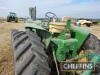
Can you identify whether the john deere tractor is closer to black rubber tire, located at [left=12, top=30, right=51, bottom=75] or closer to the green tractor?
black rubber tire, located at [left=12, top=30, right=51, bottom=75]

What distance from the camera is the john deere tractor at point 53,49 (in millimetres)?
3066

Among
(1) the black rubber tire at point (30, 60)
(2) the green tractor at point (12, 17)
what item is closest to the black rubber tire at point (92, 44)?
(1) the black rubber tire at point (30, 60)

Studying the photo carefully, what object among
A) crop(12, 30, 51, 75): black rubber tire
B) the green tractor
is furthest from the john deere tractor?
the green tractor

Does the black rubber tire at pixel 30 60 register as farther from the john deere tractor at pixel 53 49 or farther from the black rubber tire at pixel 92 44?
the black rubber tire at pixel 92 44

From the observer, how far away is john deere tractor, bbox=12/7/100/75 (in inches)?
121

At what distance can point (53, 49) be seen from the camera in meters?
4.37

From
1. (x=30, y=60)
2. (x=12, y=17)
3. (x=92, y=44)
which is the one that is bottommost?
(x=12, y=17)

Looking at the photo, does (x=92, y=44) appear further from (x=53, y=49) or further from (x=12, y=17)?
(x=12, y=17)

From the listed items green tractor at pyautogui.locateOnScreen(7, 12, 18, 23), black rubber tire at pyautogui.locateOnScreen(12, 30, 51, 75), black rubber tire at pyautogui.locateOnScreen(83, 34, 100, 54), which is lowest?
green tractor at pyautogui.locateOnScreen(7, 12, 18, 23)

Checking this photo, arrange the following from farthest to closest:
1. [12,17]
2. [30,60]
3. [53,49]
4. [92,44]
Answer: [12,17]
[92,44]
[53,49]
[30,60]

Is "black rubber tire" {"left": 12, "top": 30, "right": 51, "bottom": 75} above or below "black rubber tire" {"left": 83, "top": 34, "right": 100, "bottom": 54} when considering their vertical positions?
above

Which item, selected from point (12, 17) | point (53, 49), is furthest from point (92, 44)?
point (12, 17)

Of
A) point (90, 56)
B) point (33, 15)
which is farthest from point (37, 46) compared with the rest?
point (33, 15)

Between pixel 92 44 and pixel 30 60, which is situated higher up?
pixel 30 60
